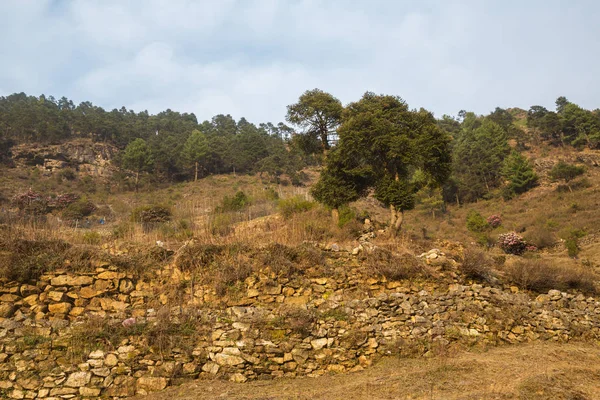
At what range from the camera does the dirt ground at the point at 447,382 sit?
5.28 meters

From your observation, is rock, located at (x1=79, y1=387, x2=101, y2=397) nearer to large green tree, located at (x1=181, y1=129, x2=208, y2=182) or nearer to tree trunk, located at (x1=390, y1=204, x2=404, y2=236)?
tree trunk, located at (x1=390, y1=204, x2=404, y2=236)

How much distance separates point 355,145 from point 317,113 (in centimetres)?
445

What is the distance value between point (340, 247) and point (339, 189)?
23.8ft

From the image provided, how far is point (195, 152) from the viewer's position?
2028 inches

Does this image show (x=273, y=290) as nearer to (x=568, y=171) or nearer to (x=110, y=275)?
(x=110, y=275)

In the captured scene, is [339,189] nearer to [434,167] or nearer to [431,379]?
[434,167]

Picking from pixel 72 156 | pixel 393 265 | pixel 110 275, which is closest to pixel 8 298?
pixel 110 275

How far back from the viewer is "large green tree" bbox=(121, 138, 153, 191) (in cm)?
4741

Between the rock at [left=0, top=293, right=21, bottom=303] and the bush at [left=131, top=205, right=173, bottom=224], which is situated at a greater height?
the bush at [left=131, top=205, right=173, bottom=224]

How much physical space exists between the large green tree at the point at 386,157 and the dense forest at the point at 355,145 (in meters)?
0.04

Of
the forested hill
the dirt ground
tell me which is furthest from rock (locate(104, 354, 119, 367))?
the forested hill

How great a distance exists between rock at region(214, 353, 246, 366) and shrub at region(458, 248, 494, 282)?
19.4 ft

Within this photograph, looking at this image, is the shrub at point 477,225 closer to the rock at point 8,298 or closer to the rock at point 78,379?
the rock at point 78,379

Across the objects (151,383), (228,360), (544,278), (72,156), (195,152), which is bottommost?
(151,383)
